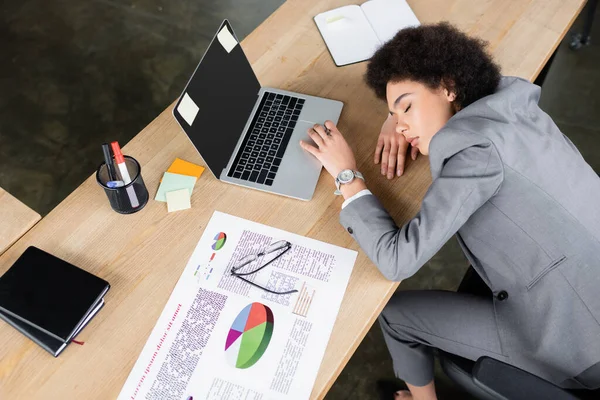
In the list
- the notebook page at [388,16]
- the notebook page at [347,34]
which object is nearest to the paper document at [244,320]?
the notebook page at [347,34]

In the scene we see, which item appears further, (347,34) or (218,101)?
(347,34)

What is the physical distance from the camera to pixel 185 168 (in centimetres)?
133

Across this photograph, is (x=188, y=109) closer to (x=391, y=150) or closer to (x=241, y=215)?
(x=241, y=215)

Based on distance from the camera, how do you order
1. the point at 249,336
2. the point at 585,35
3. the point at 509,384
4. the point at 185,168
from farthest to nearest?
1. the point at 585,35
2. the point at 185,168
3. the point at 249,336
4. the point at 509,384

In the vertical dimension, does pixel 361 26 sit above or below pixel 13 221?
below

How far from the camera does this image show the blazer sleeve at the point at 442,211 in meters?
1.12

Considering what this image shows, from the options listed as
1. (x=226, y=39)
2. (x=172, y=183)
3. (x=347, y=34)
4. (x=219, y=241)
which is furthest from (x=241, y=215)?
(x=347, y=34)

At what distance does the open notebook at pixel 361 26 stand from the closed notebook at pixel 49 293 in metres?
0.85

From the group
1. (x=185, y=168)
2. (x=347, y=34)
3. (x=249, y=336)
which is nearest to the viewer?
(x=249, y=336)

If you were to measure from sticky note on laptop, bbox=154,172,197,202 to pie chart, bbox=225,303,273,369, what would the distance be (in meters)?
0.34

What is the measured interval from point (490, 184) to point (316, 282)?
0.41m

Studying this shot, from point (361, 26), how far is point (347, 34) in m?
0.05

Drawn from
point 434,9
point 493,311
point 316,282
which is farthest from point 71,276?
point 434,9

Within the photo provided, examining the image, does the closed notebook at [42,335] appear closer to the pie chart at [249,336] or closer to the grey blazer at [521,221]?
the pie chart at [249,336]
